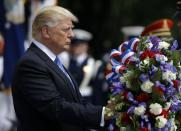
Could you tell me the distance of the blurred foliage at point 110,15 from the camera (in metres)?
20.5

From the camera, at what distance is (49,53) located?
6.74m

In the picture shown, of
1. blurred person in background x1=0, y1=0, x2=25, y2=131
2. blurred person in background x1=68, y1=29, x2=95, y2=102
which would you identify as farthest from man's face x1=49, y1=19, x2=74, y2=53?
blurred person in background x1=68, y1=29, x2=95, y2=102

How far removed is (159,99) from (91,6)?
15.2 metres

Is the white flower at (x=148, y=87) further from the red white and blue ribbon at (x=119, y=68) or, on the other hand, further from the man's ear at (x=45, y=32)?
the man's ear at (x=45, y=32)

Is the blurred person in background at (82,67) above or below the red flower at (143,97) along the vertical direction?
below

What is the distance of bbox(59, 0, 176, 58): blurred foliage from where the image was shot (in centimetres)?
2050

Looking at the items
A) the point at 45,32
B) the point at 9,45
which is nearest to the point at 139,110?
the point at 45,32

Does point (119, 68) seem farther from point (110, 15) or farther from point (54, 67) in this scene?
point (110, 15)

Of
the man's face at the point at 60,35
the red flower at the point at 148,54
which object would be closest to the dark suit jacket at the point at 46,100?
the man's face at the point at 60,35

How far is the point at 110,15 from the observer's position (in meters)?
21.1

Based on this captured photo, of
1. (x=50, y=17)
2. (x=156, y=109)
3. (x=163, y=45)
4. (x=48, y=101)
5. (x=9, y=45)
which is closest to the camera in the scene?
(x=156, y=109)

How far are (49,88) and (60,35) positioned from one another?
1.49 ft

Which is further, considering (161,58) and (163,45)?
(163,45)

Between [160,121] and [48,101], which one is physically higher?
[48,101]
